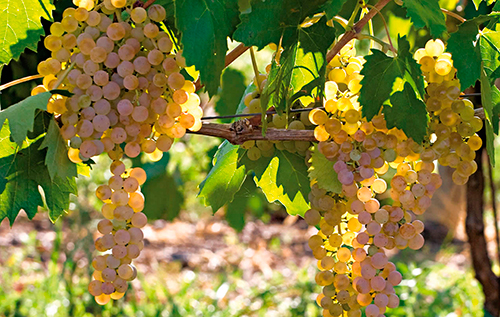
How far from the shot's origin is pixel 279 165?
575mm

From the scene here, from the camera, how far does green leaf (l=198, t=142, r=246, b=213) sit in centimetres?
60

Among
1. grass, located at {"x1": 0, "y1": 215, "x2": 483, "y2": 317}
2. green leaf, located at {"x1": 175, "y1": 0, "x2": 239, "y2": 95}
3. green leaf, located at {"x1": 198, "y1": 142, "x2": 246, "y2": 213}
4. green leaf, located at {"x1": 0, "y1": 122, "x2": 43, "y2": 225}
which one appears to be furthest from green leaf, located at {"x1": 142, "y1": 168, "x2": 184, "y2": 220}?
green leaf, located at {"x1": 175, "y1": 0, "x2": 239, "y2": 95}

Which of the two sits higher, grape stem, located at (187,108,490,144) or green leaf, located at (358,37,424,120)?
green leaf, located at (358,37,424,120)

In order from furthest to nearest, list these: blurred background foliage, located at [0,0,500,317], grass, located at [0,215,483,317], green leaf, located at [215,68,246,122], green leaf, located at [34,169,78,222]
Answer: grass, located at [0,215,483,317] → blurred background foliage, located at [0,0,500,317] → green leaf, located at [215,68,246,122] → green leaf, located at [34,169,78,222]

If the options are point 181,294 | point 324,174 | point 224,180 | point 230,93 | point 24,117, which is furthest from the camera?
point 181,294

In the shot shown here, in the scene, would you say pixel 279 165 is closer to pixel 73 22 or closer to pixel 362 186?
pixel 362 186

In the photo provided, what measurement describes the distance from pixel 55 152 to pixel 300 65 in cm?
24

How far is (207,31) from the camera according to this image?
416mm

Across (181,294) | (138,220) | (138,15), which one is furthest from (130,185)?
(181,294)

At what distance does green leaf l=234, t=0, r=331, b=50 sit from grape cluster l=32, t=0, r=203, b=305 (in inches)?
2.5

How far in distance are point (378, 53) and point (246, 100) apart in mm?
158

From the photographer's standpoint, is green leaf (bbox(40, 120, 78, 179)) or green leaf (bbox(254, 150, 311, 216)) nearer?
green leaf (bbox(40, 120, 78, 179))

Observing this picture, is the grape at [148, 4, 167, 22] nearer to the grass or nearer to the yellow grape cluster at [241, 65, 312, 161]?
the yellow grape cluster at [241, 65, 312, 161]

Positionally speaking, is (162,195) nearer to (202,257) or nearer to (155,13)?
(155,13)
